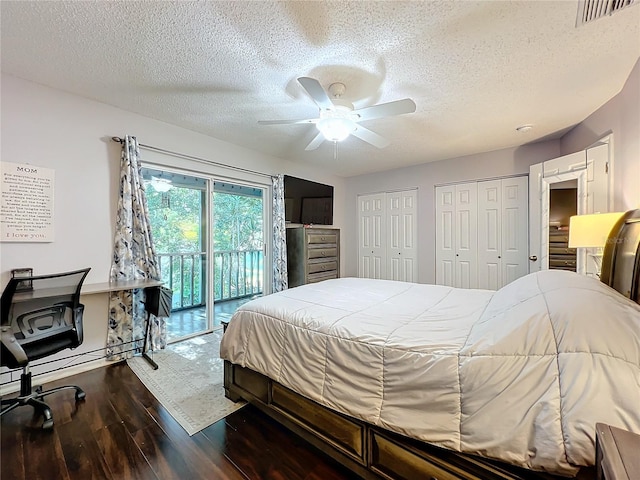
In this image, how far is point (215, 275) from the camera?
423 centimetres

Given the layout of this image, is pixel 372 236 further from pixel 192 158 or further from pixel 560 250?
pixel 192 158

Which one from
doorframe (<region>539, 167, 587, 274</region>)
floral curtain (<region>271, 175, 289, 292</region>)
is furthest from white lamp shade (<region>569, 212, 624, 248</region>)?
floral curtain (<region>271, 175, 289, 292</region>)

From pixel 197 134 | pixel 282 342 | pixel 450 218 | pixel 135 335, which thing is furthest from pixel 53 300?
pixel 450 218

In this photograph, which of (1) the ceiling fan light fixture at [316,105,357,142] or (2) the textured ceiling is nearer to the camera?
(2) the textured ceiling

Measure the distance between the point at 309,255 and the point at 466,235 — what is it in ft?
8.20

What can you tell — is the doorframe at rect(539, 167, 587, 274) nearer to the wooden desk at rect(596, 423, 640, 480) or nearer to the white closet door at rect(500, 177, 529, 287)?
the white closet door at rect(500, 177, 529, 287)

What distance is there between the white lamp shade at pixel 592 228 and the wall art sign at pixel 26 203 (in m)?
4.36

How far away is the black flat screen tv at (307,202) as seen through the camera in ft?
14.2

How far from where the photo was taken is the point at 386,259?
16.4ft

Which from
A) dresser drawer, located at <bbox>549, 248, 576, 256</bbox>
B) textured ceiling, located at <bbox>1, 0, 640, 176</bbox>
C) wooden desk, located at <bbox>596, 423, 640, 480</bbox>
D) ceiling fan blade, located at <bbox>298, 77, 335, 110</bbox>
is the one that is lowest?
wooden desk, located at <bbox>596, 423, 640, 480</bbox>

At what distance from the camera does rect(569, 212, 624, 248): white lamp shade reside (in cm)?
185

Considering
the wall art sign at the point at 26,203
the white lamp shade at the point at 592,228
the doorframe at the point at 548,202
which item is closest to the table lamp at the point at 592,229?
the white lamp shade at the point at 592,228

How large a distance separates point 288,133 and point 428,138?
69.8 inches

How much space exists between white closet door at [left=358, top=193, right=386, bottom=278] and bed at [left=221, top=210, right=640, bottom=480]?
3.17 metres
